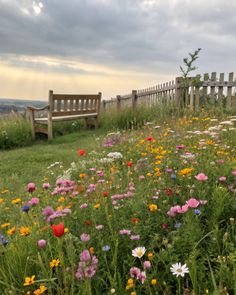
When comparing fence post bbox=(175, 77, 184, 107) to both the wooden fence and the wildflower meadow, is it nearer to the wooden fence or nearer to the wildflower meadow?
the wooden fence

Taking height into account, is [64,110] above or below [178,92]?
below

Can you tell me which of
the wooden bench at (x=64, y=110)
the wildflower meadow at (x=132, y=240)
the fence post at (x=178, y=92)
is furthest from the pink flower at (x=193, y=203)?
the fence post at (x=178, y=92)

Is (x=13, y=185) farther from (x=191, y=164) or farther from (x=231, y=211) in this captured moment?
(x=231, y=211)

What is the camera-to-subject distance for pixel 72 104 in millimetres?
11492

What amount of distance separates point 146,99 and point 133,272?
13.6 meters

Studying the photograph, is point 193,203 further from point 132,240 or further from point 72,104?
point 72,104

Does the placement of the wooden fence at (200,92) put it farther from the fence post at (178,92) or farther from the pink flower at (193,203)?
the pink flower at (193,203)

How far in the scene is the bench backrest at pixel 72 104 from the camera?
1040 centimetres

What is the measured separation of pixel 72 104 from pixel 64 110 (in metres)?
0.53

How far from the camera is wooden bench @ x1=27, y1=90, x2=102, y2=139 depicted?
10.3m

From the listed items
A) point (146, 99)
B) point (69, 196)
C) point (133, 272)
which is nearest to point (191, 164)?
point (69, 196)

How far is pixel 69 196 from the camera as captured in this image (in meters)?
2.78

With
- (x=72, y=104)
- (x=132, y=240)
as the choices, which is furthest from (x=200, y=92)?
(x=132, y=240)

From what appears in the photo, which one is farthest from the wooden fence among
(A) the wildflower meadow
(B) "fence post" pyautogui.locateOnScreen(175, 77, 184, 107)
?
(A) the wildflower meadow
